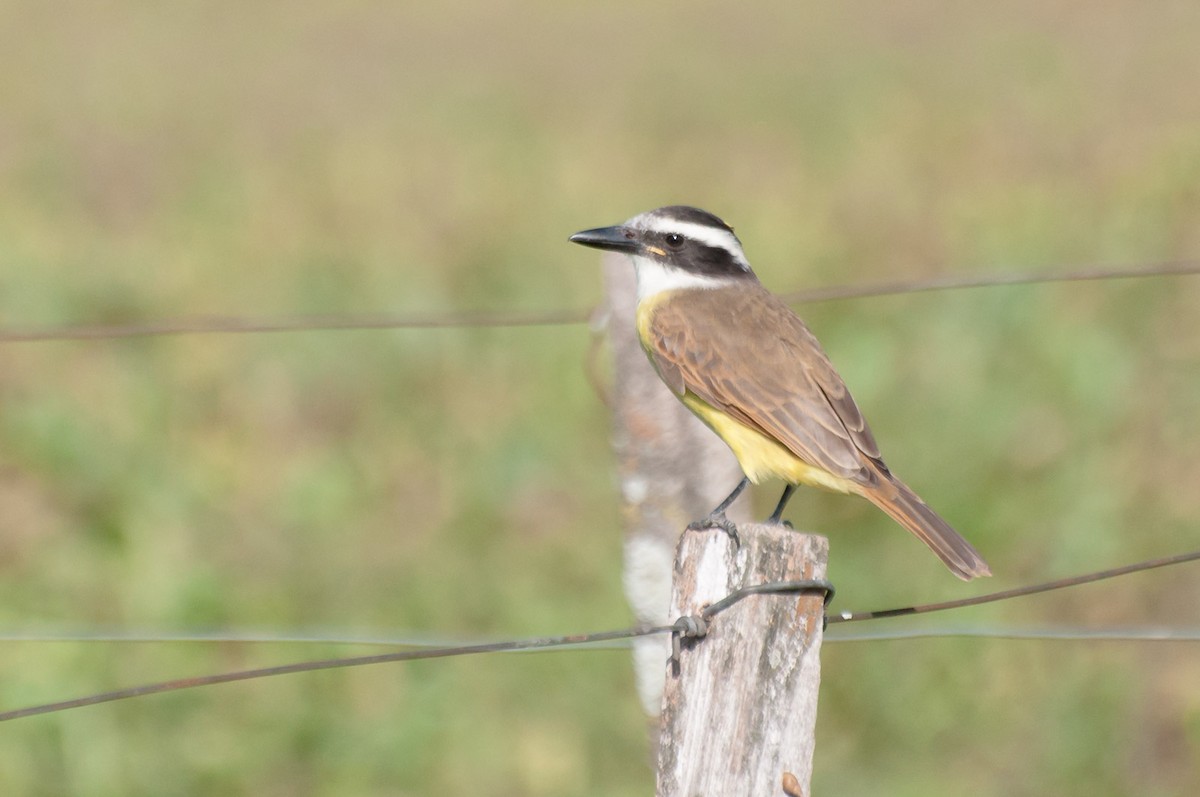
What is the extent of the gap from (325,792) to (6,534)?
243 cm

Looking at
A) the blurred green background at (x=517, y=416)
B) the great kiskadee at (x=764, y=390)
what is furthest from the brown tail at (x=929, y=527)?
the blurred green background at (x=517, y=416)

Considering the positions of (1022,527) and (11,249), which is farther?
(11,249)

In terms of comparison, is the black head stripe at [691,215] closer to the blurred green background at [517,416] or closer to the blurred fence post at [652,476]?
the blurred fence post at [652,476]

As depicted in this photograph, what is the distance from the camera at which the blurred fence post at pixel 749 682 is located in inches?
119

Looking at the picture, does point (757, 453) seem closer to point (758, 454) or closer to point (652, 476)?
point (758, 454)

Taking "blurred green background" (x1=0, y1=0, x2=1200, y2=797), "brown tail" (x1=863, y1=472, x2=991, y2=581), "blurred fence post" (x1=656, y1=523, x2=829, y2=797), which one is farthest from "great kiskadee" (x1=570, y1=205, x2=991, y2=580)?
"blurred green background" (x1=0, y1=0, x2=1200, y2=797)

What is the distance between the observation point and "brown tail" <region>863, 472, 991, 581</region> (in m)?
4.04

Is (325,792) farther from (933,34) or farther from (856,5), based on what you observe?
(856,5)

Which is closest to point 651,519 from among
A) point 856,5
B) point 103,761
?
point 103,761

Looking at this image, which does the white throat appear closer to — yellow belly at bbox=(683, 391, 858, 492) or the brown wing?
the brown wing

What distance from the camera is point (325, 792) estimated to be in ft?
18.9

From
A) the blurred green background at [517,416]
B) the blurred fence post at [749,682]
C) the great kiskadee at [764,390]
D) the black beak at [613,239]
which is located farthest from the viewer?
the blurred green background at [517,416]

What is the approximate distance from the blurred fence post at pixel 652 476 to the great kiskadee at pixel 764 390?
9 cm

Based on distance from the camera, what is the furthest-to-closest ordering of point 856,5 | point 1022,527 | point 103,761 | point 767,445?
point 856,5 → point 1022,527 → point 103,761 → point 767,445
